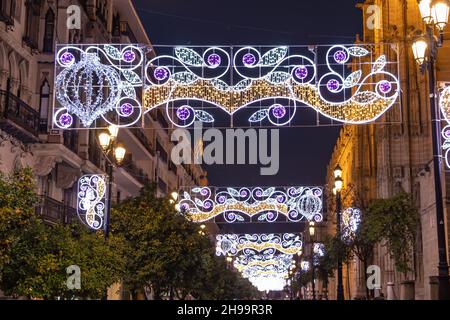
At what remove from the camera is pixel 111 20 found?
156 ft

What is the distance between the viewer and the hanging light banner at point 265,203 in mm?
47062

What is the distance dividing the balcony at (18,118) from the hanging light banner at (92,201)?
3.25 metres

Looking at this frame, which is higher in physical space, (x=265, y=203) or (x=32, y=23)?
(x=32, y=23)

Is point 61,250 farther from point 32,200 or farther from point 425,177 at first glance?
point 425,177

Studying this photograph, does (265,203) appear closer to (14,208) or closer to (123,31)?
(123,31)

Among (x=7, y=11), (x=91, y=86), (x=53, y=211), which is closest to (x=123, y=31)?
(x=53, y=211)

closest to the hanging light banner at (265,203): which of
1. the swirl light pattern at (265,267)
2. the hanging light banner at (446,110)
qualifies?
the hanging light banner at (446,110)

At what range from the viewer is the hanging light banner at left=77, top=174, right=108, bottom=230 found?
3244 centimetres

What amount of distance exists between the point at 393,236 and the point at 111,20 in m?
25.0

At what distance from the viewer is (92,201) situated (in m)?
33.6

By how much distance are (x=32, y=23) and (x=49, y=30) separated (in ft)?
6.64
